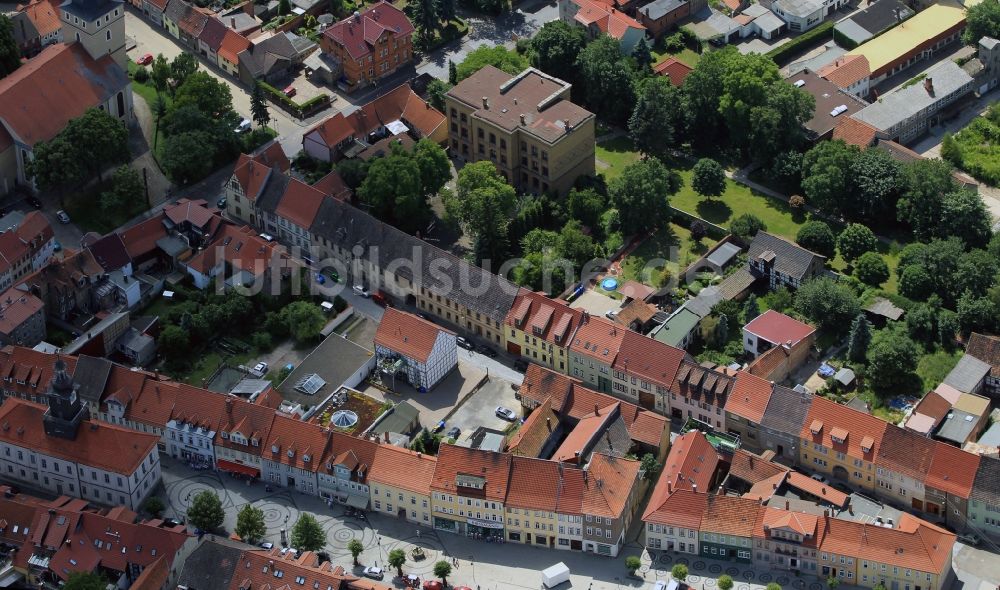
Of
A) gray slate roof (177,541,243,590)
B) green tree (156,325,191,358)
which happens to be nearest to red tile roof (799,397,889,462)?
gray slate roof (177,541,243,590)

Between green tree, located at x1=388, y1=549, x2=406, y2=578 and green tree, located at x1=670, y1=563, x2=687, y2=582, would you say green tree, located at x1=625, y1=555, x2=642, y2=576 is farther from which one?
green tree, located at x1=388, y1=549, x2=406, y2=578

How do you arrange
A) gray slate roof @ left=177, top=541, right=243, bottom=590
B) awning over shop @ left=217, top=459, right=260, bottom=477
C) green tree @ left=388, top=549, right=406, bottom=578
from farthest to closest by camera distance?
awning over shop @ left=217, top=459, right=260, bottom=477 < green tree @ left=388, top=549, right=406, bottom=578 < gray slate roof @ left=177, top=541, right=243, bottom=590

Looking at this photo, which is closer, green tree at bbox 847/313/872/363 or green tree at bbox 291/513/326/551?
green tree at bbox 291/513/326/551

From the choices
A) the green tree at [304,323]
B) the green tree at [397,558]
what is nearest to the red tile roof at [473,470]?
the green tree at [397,558]

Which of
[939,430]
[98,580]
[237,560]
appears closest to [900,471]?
[939,430]

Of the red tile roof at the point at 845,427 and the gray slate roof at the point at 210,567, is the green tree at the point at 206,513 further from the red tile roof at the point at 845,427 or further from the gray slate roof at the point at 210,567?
the red tile roof at the point at 845,427
